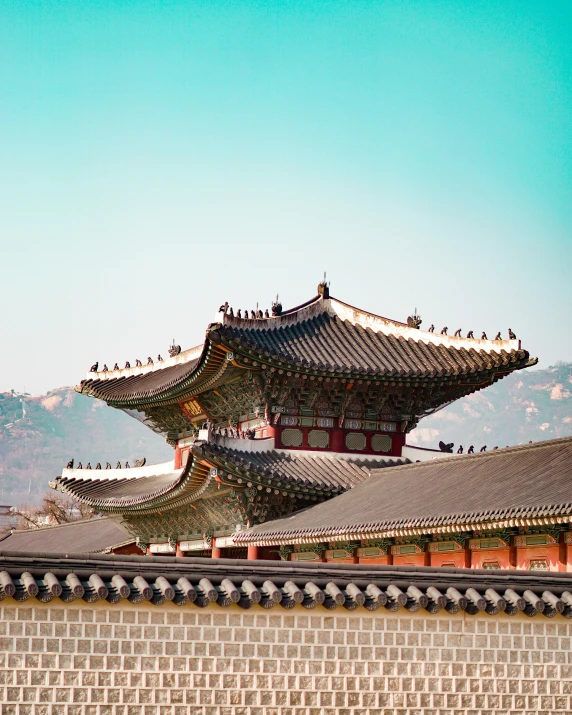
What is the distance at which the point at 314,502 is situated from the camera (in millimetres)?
28766

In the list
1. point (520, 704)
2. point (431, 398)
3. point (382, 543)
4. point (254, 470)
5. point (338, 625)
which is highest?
point (431, 398)

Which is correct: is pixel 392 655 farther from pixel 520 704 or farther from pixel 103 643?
pixel 103 643

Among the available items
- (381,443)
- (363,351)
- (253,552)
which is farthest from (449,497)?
(363,351)

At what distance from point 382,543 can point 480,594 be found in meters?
9.83

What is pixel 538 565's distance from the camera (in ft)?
66.3

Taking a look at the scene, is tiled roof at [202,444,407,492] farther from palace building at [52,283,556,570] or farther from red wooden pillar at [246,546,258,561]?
red wooden pillar at [246,546,258,561]

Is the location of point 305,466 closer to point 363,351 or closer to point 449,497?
point 363,351

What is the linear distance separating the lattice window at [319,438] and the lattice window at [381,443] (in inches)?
48.6

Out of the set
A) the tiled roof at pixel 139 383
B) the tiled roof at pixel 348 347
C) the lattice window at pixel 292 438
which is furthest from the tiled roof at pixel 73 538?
the lattice window at pixel 292 438

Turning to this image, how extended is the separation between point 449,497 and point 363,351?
8.98m

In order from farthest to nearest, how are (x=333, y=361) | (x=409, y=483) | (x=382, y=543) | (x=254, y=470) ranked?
(x=333, y=361) < (x=254, y=470) < (x=409, y=483) < (x=382, y=543)

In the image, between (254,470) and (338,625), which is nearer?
(338,625)

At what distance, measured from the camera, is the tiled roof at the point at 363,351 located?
29.3 metres

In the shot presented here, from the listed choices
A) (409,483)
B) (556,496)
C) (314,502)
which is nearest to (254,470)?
(314,502)
